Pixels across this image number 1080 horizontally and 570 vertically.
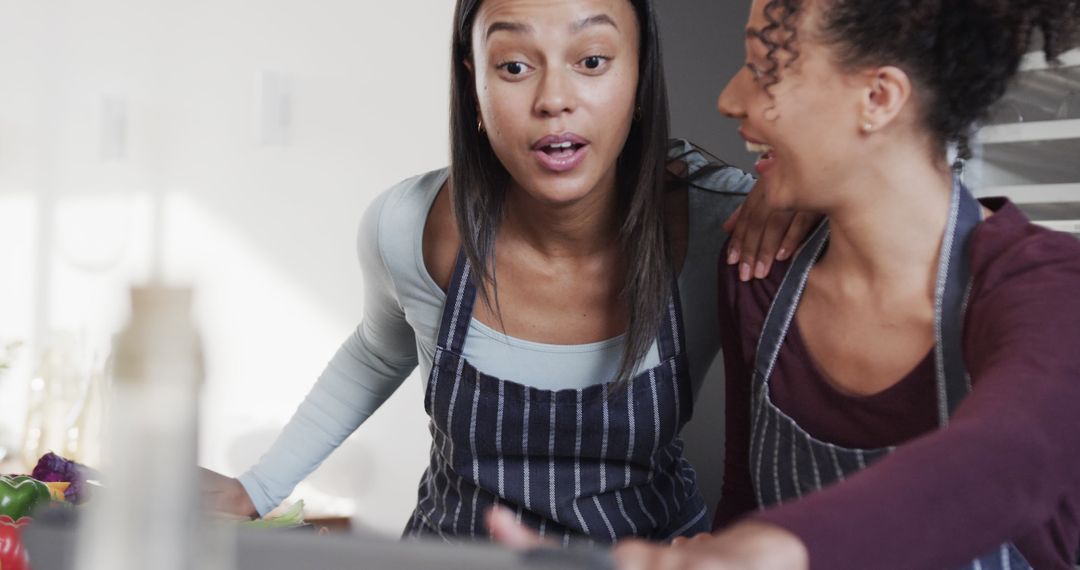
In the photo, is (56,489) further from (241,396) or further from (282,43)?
(282,43)

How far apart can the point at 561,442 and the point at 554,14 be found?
480 mm

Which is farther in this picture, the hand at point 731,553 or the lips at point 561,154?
the lips at point 561,154

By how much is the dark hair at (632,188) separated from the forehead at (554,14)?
1.6 inches

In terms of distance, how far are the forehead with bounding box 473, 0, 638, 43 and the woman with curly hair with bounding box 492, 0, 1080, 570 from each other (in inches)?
7.1

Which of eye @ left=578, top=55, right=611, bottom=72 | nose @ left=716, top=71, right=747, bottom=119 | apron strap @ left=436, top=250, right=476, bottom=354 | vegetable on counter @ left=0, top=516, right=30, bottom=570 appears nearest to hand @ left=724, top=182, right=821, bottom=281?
nose @ left=716, top=71, right=747, bottom=119

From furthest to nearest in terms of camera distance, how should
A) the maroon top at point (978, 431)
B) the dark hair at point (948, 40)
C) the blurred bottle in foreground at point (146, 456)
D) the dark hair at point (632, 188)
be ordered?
the dark hair at point (632, 188), the dark hair at point (948, 40), the maroon top at point (978, 431), the blurred bottle in foreground at point (146, 456)

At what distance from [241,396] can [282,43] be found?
39.9 inches

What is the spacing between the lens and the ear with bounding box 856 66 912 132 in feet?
3.10

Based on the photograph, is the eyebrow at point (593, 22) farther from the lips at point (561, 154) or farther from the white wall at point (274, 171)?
the white wall at point (274, 171)

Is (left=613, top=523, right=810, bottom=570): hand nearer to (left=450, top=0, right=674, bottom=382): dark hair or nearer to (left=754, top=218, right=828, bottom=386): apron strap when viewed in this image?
(left=754, top=218, right=828, bottom=386): apron strap

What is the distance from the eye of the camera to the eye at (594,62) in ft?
3.81

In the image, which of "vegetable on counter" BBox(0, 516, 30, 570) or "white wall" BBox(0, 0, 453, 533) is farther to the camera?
"white wall" BBox(0, 0, 453, 533)

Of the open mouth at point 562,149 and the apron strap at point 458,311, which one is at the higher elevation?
the open mouth at point 562,149

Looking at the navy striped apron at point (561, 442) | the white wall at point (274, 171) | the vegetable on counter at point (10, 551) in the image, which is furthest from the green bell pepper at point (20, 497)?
the white wall at point (274, 171)
